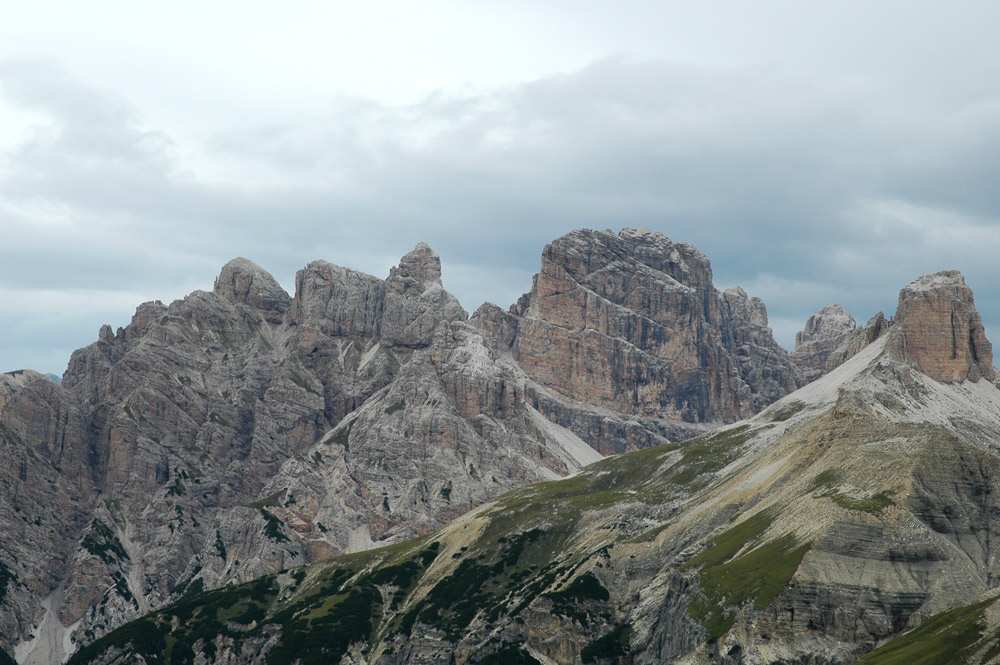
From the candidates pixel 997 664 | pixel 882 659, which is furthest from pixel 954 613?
pixel 997 664

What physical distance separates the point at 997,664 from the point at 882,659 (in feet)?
91.0

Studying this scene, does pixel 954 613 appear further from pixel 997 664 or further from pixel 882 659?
pixel 997 664

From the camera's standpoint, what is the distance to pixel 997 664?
16000cm

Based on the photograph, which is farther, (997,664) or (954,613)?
(954,613)

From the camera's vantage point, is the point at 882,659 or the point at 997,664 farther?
the point at 882,659

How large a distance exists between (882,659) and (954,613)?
15581 millimetres

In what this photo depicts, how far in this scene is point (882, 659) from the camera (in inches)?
7328

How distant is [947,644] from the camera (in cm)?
17700

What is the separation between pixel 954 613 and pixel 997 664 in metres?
32.9

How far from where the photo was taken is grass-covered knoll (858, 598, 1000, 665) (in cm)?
16925

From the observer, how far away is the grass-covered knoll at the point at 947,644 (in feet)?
555
